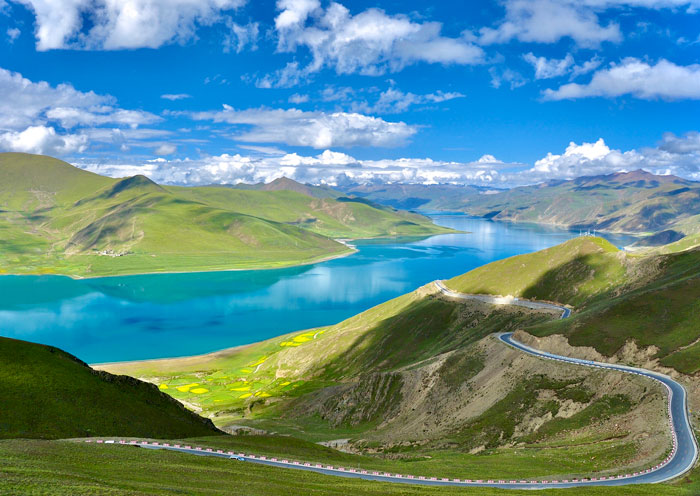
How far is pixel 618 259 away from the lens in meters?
163

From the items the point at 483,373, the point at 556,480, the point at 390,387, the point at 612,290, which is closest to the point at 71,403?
the point at 556,480

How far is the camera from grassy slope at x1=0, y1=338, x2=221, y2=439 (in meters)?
57.4

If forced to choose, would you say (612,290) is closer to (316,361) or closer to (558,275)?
(558,275)

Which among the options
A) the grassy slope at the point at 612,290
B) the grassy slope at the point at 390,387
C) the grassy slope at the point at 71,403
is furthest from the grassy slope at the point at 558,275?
the grassy slope at the point at 71,403

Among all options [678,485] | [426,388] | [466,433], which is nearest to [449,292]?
[426,388]

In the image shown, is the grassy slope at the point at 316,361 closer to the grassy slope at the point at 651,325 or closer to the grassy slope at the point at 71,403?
the grassy slope at the point at 651,325

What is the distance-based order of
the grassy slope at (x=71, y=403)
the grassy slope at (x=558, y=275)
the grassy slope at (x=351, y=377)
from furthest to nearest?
the grassy slope at (x=558, y=275), the grassy slope at (x=71, y=403), the grassy slope at (x=351, y=377)

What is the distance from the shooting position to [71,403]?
63062mm

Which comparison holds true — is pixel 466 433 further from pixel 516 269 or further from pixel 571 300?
pixel 516 269

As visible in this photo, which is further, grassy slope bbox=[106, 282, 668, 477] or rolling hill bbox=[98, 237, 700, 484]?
rolling hill bbox=[98, 237, 700, 484]

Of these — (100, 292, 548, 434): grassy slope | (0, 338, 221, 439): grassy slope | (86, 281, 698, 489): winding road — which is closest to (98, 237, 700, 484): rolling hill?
(100, 292, 548, 434): grassy slope

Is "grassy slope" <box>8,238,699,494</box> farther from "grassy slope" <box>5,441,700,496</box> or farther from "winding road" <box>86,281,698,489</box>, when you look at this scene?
"winding road" <box>86,281,698,489</box>

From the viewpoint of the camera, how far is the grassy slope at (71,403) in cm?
5741

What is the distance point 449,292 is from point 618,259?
201 ft
